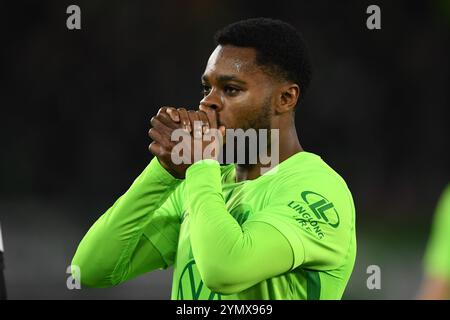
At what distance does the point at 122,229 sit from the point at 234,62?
2.06ft

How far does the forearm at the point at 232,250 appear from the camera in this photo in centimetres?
202

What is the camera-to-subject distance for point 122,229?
2.44 m

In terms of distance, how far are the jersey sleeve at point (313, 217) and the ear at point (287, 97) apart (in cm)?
25

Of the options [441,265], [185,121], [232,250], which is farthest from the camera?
[185,121]

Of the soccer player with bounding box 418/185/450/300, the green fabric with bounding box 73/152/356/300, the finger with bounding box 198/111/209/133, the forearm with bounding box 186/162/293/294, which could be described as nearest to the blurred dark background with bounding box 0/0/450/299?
the green fabric with bounding box 73/152/356/300

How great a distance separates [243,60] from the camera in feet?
7.78

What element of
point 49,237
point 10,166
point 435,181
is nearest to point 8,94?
point 10,166

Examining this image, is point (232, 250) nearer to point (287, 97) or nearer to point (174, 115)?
point (174, 115)

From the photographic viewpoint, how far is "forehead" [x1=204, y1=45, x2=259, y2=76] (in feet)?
7.75

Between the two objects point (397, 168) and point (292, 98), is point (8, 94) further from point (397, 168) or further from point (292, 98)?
point (292, 98)

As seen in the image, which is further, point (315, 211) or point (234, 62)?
point (234, 62)

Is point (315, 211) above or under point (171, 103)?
above

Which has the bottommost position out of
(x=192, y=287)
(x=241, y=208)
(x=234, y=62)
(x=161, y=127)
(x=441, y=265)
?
(x=192, y=287)

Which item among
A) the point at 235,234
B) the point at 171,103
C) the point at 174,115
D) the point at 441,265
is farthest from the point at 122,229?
the point at 171,103
